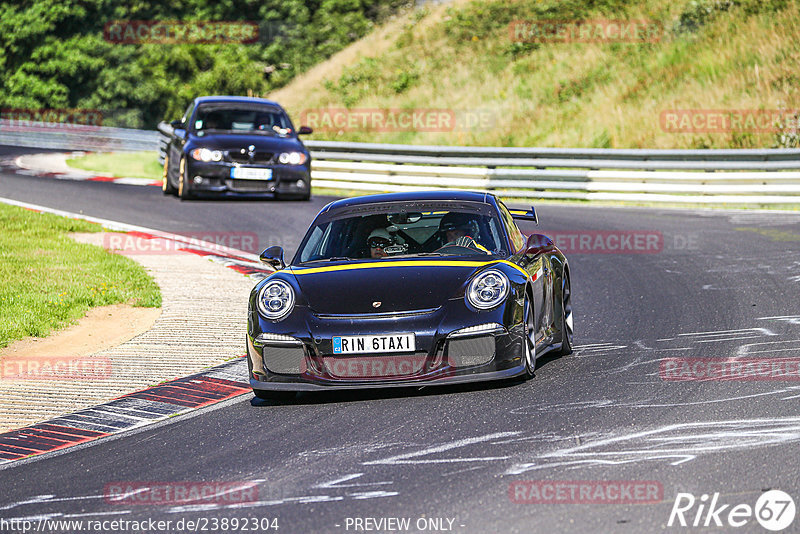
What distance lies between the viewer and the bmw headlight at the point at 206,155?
62.8 feet

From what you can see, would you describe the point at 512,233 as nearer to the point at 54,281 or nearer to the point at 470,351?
the point at 470,351

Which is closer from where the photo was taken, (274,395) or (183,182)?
(274,395)

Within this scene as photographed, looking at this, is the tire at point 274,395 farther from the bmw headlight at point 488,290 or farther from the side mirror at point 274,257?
the bmw headlight at point 488,290

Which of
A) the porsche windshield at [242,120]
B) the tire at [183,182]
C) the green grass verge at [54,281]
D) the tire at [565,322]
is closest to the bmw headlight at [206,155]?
the tire at [183,182]

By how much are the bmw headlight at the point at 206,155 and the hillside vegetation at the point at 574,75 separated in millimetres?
10721

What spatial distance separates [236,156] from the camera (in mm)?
19219

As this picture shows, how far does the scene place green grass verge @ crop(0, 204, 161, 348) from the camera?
11.3m

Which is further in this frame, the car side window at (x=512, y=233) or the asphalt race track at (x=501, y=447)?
the car side window at (x=512, y=233)

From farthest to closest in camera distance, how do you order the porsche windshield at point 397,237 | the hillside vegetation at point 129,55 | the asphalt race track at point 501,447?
the hillside vegetation at point 129,55, the porsche windshield at point 397,237, the asphalt race track at point 501,447

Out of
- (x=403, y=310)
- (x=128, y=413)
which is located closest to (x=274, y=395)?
(x=128, y=413)

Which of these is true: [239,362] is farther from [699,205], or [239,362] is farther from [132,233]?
[699,205]

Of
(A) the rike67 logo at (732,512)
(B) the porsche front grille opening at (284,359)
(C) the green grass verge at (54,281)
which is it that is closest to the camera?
(A) the rike67 logo at (732,512)

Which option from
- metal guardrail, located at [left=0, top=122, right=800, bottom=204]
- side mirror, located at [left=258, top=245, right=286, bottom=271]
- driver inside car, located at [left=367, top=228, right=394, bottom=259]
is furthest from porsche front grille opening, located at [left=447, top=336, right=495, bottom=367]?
metal guardrail, located at [left=0, top=122, right=800, bottom=204]

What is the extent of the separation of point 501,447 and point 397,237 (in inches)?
114
